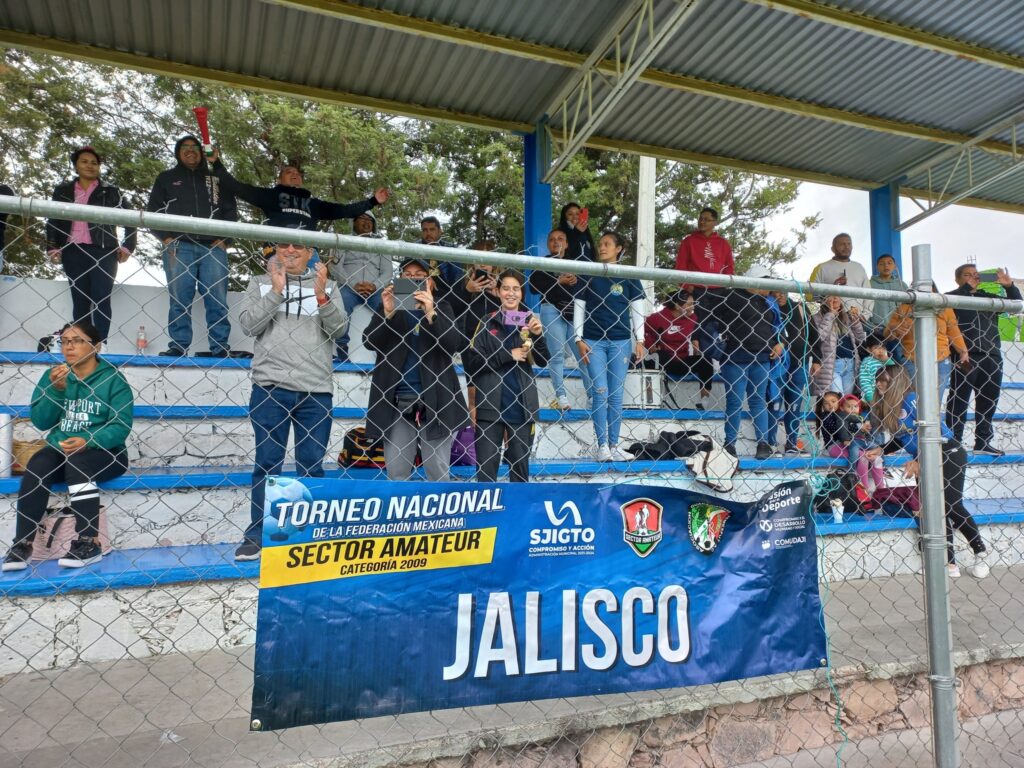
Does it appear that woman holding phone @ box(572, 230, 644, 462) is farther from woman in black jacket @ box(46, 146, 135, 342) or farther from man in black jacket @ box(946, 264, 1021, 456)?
woman in black jacket @ box(46, 146, 135, 342)

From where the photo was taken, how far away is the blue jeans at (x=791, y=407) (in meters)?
5.97

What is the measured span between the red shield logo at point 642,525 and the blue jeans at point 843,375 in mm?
5391

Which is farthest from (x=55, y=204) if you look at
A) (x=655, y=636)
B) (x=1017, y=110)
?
(x=1017, y=110)

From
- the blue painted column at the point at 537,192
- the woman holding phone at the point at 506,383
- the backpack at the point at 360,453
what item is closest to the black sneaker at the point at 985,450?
the blue painted column at the point at 537,192

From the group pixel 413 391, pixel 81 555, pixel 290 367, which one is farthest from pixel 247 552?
pixel 413 391

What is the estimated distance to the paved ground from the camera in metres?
2.24

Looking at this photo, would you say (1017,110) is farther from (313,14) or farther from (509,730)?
(509,730)

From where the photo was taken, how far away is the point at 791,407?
6.18 metres

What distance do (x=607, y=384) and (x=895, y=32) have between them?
12.3 ft

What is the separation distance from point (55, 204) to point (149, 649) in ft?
7.80

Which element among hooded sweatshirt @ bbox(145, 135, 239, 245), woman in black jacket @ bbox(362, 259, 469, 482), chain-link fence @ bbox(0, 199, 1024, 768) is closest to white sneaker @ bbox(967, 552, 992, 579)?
chain-link fence @ bbox(0, 199, 1024, 768)

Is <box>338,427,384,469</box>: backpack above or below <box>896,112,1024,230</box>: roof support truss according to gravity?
below

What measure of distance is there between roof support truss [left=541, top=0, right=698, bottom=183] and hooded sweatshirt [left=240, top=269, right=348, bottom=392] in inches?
126

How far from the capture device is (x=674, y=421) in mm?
6047
